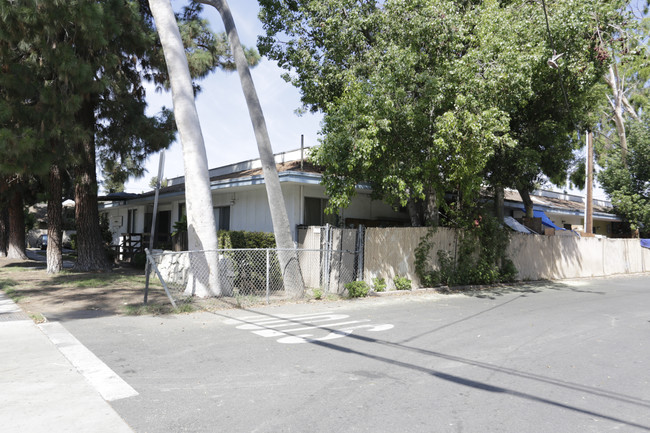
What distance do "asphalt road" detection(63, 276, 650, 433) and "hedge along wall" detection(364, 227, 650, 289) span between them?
369 cm

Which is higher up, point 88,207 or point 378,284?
point 88,207

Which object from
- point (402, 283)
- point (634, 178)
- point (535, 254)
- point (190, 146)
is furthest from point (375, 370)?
point (634, 178)

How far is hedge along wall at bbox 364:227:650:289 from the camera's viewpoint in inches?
525

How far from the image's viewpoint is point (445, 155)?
11.7 metres

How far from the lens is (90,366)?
5.43 m

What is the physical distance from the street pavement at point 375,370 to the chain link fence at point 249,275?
143 cm

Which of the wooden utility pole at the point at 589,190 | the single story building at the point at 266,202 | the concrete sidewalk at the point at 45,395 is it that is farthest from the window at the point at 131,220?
the wooden utility pole at the point at 589,190

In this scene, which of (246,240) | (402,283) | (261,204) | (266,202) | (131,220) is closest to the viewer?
(402,283)

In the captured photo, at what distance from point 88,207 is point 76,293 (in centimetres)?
535

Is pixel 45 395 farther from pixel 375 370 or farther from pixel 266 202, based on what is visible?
pixel 266 202

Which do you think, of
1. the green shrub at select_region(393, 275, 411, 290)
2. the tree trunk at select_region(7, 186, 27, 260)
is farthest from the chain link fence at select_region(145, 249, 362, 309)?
the tree trunk at select_region(7, 186, 27, 260)

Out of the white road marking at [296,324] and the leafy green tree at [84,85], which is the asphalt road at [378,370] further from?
the leafy green tree at [84,85]

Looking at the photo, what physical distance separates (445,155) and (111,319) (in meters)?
8.67

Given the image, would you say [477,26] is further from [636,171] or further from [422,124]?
[636,171]
